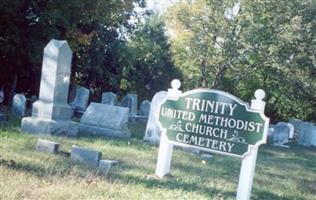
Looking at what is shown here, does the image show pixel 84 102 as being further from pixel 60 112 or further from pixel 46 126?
pixel 46 126

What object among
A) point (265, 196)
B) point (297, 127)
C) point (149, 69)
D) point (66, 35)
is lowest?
point (265, 196)

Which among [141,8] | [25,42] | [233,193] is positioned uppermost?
[141,8]

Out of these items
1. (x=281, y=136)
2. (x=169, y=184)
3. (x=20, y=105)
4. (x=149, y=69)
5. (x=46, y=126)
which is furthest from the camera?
(x=149, y=69)

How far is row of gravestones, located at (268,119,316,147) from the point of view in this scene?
21.1 m

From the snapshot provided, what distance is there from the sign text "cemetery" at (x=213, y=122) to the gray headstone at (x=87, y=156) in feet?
4.24

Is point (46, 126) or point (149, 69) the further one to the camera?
point (149, 69)

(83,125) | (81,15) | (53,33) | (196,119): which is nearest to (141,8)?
(81,15)

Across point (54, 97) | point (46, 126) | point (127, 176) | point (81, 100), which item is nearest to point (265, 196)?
point (127, 176)

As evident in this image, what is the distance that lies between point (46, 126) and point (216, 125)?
5838 millimetres

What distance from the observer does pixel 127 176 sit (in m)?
7.39

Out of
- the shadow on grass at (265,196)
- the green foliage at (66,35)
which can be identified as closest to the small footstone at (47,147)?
the shadow on grass at (265,196)

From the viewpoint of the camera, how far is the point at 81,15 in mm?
21359

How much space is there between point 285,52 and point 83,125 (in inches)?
547

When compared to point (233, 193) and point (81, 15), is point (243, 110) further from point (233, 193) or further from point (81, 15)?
point (81, 15)
